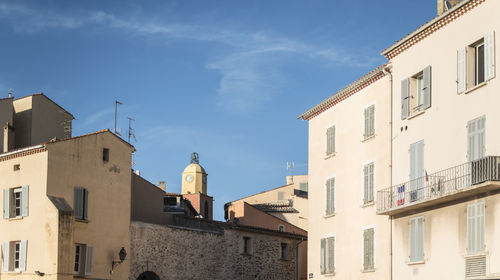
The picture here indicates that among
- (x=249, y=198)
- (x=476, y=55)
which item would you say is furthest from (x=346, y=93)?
(x=249, y=198)

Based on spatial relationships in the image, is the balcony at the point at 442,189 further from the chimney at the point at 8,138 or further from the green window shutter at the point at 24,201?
the chimney at the point at 8,138

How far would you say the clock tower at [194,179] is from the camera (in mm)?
91375

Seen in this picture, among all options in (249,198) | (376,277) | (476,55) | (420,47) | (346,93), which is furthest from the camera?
(249,198)

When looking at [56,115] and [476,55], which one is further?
[56,115]

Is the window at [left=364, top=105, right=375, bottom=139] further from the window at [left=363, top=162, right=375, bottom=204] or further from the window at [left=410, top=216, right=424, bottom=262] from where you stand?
the window at [left=410, top=216, right=424, bottom=262]

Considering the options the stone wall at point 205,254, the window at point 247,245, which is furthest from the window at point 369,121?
the window at point 247,245

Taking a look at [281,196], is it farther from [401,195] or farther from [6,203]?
[401,195]

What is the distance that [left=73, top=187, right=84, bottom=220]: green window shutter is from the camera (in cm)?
4384

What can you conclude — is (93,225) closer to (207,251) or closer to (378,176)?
(207,251)

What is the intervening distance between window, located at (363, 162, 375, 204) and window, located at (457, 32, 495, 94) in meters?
7.72

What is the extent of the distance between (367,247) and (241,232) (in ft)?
58.5

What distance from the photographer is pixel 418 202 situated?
31.1 meters

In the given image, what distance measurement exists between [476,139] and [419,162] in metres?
3.95

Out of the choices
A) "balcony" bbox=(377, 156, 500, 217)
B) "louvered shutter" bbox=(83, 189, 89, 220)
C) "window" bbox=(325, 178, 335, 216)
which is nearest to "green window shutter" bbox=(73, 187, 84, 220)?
"louvered shutter" bbox=(83, 189, 89, 220)
